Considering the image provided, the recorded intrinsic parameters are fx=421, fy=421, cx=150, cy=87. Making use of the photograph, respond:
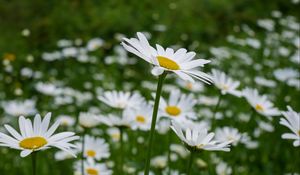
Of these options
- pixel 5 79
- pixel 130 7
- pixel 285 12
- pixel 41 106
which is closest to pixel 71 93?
pixel 41 106

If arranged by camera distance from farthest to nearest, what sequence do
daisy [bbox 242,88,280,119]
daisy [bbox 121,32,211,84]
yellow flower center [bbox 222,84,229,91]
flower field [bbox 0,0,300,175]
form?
yellow flower center [bbox 222,84,229,91]
daisy [bbox 242,88,280,119]
flower field [bbox 0,0,300,175]
daisy [bbox 121,32,211,84]

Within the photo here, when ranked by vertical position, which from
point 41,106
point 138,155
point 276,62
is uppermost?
point 276,62

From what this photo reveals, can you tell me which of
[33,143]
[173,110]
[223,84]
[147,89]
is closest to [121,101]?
[173,110]

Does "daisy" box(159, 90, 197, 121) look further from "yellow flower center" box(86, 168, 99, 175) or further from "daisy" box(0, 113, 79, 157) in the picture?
"daisy" box(0, 113, 79, 157)

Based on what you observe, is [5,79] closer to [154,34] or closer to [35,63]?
[35,63]

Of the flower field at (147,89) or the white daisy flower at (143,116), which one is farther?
the white daisy flower at (143,116)

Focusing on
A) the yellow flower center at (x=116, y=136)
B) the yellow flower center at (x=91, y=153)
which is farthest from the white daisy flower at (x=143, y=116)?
the yellow flower center at (x=116, y=136)

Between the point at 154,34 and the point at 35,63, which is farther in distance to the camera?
the point at 154,34

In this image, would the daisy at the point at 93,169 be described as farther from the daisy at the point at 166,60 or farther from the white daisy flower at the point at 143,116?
the daisy at the point at 166,60

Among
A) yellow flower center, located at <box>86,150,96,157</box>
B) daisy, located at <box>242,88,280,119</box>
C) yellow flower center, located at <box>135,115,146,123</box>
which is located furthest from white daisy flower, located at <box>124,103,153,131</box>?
daisy, located at <box>242,88,280,119</box>
